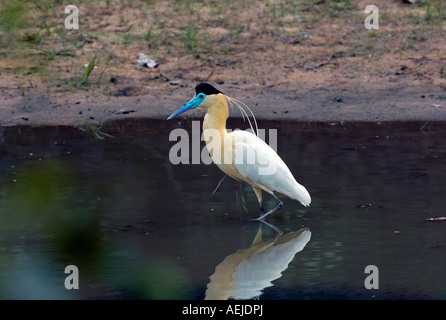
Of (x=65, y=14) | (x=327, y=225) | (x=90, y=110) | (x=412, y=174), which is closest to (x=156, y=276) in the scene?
(x=327, y=225)

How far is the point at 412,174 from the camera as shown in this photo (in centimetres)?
773

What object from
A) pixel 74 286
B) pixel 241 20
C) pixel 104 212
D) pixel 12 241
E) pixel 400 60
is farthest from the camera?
pixel 241 20

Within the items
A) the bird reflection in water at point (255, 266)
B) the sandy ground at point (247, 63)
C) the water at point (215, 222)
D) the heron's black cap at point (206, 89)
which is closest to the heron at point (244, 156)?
the heron's black cap at point (206, 89)

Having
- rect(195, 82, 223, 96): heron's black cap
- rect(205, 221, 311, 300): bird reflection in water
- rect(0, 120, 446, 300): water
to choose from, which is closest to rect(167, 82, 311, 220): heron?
rect(195, 82, 223, 96): heron's black cap

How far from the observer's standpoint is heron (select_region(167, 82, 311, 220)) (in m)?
6.72

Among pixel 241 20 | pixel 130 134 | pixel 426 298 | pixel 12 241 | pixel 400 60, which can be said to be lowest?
pixel 426 298

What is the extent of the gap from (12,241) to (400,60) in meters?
7.39

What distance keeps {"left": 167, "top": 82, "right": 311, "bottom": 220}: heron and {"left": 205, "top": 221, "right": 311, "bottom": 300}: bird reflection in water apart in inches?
18.2

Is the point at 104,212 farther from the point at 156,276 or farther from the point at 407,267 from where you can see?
the point at 407,267

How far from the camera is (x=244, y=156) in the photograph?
681cm

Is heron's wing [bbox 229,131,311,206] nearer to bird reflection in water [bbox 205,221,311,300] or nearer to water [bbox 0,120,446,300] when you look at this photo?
water [bbox 0,120,446,300]

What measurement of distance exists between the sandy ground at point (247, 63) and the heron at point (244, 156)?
3.60 m

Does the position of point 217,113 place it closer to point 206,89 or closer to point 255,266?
point 206,89

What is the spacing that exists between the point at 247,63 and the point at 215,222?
19.5ft
